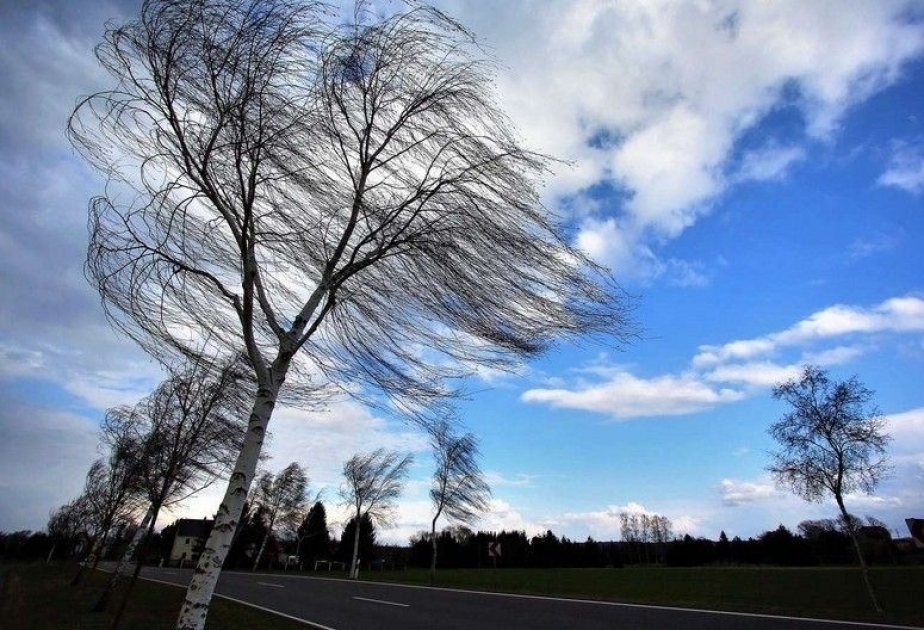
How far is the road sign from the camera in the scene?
10.5 meters

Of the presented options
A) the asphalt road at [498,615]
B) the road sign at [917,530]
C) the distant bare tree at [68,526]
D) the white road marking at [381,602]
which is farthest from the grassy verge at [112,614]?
the distant bare tree at [68,526]

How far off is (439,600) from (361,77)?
59.6 feet

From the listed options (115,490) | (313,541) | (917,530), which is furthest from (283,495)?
(917,530)

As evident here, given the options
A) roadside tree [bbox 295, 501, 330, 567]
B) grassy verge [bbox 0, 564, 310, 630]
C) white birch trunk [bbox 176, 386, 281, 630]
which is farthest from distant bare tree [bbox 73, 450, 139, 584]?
roadside tree [bbox 295, 501, 330, 567]

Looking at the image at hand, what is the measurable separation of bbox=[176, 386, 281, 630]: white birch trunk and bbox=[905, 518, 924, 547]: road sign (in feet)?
40.2

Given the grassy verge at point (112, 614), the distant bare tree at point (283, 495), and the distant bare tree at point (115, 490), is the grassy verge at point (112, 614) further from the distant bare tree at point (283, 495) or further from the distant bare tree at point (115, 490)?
the distant bare tree at point (283, 495)

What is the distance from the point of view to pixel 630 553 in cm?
8200

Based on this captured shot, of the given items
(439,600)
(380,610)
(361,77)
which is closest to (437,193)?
(361,77)

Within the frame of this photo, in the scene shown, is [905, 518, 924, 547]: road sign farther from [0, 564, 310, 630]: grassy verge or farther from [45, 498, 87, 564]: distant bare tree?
[45, 498, 87, 564]: distant bare tree

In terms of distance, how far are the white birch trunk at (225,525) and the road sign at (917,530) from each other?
482 inches

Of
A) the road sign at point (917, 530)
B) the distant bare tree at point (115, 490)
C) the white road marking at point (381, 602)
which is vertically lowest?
the white road marking at point (381, 602)

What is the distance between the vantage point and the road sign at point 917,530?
415 inches

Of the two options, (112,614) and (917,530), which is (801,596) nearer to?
(917,530)

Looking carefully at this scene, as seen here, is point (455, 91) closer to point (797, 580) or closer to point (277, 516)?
point (797, 580)
